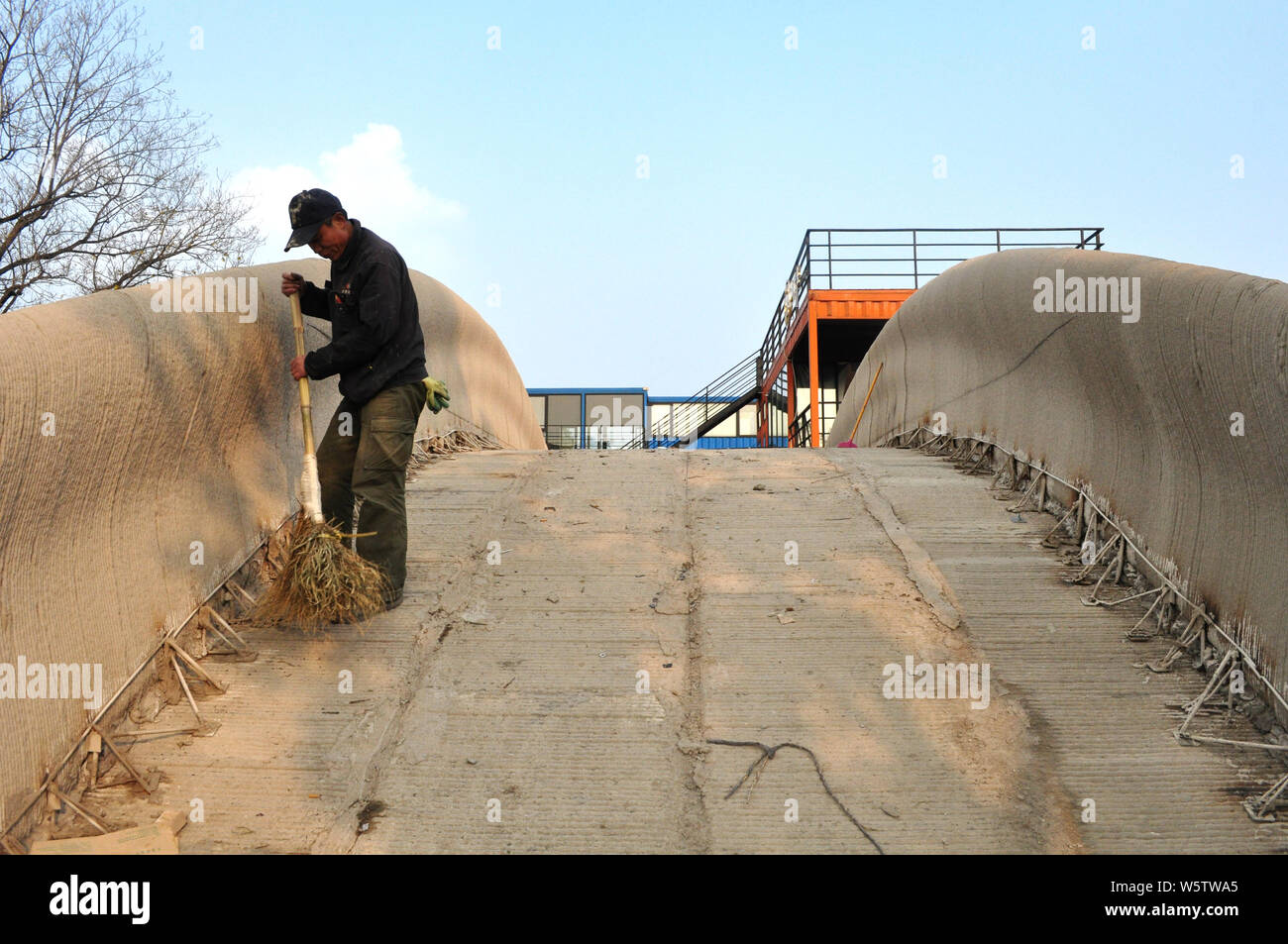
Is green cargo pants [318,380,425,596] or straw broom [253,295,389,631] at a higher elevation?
green cargo pants [318,380,425,596]

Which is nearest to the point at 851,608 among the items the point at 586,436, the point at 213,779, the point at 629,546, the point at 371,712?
the point at 629,546

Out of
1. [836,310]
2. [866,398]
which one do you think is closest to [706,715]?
[866,398]

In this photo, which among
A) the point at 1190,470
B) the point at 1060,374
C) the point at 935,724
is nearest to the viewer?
the point at 935,724

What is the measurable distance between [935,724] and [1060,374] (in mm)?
2869

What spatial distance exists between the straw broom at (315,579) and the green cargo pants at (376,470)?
135mm

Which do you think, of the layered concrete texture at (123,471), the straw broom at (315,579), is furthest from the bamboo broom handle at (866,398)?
the straw broom at (315,579)

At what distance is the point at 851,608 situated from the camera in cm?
436

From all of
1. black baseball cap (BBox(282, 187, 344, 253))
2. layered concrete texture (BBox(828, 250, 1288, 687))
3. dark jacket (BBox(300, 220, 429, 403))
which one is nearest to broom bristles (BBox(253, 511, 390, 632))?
dark jacket (BBox(300, 220, 429, 403))

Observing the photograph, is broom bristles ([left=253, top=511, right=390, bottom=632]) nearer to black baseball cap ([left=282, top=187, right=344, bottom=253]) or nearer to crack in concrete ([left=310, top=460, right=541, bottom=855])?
crack in concrete ([left=310, top=460, right=541, bottom=855])

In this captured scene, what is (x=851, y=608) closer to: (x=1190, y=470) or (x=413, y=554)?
(x=1190, y=470)

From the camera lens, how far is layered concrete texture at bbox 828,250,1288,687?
3.40 meters

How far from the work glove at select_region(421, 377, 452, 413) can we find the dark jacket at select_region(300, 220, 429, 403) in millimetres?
94

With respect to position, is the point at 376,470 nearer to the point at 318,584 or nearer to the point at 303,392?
the point at 303,392

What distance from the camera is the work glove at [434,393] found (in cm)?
469
